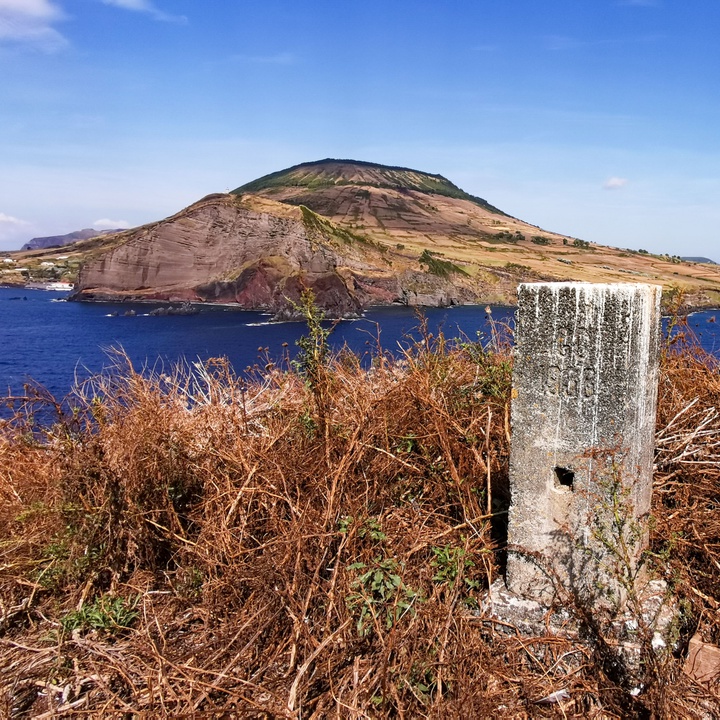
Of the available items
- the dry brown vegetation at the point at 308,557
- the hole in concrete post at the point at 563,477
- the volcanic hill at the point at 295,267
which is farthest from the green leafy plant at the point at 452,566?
the volcanic hill at the point at 295,267

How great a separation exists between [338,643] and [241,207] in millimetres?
67004

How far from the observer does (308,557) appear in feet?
12.2

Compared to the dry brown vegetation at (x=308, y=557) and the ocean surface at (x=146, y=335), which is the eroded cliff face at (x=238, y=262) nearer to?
the ocean surface at (x=146, y=335)

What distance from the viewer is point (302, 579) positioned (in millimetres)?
3648

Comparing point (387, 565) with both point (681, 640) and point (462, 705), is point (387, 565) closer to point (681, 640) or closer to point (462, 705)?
point (462, 705)

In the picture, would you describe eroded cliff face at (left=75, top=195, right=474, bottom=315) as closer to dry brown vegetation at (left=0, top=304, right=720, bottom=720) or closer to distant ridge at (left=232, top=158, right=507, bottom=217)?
dry brown vegetation at (left=0, top=304, right=720, bottom=720)

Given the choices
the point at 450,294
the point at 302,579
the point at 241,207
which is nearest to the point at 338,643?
the point at 302,579

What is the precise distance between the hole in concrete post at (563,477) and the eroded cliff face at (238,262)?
2207 inches

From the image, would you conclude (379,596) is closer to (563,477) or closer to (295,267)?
(563,477)

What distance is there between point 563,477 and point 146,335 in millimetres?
45656

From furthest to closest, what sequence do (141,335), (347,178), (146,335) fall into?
(347,178)
(146,335)
(141,335)

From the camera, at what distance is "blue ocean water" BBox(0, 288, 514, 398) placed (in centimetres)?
3094

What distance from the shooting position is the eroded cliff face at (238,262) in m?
62.9

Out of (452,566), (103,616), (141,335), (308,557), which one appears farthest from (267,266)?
(452,566)
